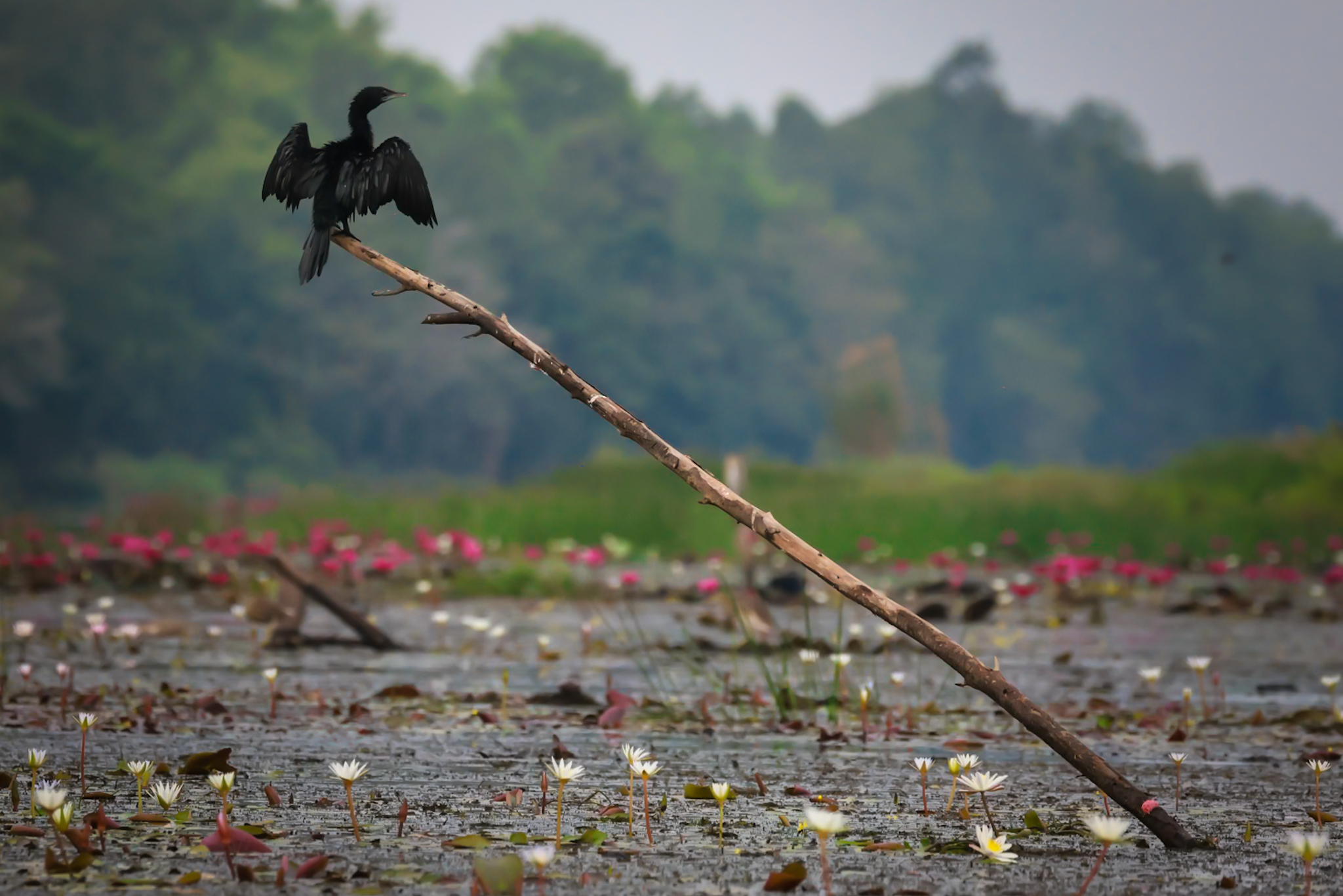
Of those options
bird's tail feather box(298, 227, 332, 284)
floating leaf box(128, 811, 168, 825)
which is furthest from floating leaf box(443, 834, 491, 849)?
bird's tail feather box(298, 227, 332, 284)

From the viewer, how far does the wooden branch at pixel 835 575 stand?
3764mm

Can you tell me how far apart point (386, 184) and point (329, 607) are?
4.48 m

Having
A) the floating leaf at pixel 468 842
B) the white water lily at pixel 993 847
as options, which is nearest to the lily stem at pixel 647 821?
the floating leaf at pixel 468 842

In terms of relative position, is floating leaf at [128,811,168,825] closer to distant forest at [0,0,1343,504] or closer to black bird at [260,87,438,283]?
black bird at [260,87,438,283]

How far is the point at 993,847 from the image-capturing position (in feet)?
11.2

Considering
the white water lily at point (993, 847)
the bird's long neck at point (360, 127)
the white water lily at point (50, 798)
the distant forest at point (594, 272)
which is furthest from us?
the distant forest at point (594, 272)

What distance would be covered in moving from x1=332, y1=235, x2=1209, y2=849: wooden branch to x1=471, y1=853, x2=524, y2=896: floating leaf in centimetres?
103

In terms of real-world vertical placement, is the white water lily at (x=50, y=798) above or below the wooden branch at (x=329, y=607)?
below

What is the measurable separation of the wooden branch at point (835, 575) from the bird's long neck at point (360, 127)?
51 centimetres

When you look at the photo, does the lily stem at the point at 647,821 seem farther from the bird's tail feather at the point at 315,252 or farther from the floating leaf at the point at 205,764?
the bird's tail feather at the point at 315,252

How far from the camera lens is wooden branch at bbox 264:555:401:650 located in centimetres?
808

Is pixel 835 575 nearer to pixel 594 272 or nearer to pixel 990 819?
pixel 990 819

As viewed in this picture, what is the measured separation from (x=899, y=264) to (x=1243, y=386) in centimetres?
1874

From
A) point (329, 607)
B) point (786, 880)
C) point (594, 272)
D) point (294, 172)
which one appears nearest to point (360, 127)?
point (294, 172)
